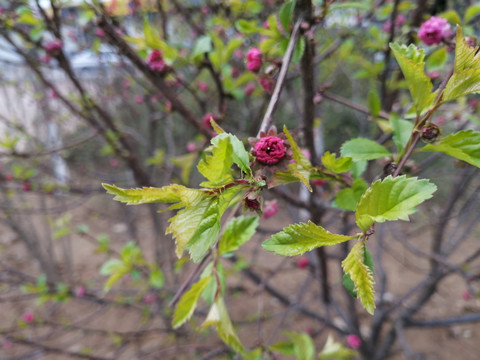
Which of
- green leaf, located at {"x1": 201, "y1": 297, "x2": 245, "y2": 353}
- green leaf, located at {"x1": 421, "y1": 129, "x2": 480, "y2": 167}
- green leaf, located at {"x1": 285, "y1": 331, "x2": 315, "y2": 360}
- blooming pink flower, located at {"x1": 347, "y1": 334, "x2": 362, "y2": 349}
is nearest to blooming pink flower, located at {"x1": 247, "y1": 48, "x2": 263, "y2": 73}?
green leaf, located at {"x1": 421, "y1": 129, "x2": 480, "y2": 167}

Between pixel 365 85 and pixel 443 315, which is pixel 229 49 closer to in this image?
A: pixel 443 315

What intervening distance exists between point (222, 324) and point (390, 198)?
1.24 feet

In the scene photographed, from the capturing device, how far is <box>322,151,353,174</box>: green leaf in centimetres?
48

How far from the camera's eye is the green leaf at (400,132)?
54 centimetres

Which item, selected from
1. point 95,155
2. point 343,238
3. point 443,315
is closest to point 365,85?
point 443,315

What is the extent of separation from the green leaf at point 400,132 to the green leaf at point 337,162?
4.6 inches

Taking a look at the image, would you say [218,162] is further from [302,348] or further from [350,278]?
[302,348]

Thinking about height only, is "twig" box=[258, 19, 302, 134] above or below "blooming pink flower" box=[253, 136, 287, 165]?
above

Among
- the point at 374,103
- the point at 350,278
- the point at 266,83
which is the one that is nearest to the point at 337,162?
the point at 350,278

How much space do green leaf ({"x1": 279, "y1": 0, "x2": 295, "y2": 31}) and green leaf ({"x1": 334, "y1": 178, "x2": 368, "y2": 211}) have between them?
1.15 feet

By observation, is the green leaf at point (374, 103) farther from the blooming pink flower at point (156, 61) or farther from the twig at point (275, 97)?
the blooming pink flower at point (156, 61)

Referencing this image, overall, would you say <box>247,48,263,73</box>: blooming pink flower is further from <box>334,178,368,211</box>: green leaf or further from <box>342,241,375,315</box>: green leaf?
<box>342,241,375,315</box>: green leaf

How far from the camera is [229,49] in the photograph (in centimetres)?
99

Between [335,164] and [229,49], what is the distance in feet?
2.19
